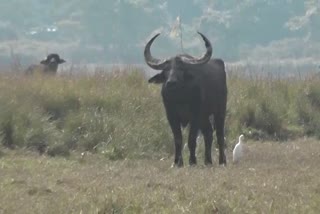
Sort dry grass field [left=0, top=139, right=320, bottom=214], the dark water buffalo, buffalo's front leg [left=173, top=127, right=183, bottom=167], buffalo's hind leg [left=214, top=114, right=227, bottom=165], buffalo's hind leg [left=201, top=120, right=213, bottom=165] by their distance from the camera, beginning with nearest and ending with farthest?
dry grass field [left=0, top=139, right=320, bottom=214] → the dark water buffalo → buffalo's front leg [left=173, top=127, right=183, bottom=167] → buffalo's hind leg [left=201, top=120, right=213, bottom=165] → buffalo's hind leg [left=214, top=114, right=227, bottom=165]

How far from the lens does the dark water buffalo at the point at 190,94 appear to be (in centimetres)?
1345

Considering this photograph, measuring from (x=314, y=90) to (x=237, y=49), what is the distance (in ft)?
66.7

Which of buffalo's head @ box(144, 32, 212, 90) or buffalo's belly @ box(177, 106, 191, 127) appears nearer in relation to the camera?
buffalo's head @ box(144, 32, 212, 90)

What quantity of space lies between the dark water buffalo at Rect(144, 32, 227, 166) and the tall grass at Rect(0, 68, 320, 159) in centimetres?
129

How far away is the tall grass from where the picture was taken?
1491cm

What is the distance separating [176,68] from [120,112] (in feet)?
10.5

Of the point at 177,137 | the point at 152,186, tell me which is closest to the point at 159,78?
the point at 177,137

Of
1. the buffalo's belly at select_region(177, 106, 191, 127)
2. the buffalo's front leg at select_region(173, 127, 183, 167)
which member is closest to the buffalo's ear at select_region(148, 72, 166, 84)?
the buffalo's belly at select_region(177, 106, 191, 127)

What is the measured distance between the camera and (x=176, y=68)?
13500mm

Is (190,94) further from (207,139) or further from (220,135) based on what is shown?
(220,135)

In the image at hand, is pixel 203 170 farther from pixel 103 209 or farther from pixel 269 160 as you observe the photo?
pixel 103 209

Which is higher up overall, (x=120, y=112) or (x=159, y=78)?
(x=159, y=78)

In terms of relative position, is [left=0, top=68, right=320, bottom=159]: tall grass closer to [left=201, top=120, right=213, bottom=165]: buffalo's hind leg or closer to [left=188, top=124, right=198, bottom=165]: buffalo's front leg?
[left=201, top=120, right=213, bottom=165]: buffalo's hind leg

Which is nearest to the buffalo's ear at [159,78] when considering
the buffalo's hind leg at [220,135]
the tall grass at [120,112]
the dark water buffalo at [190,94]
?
the dark water buffalo at [190,94]
